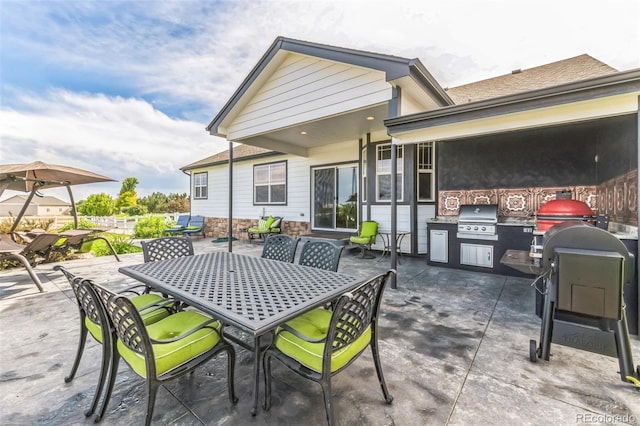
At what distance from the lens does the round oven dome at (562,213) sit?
3182mm

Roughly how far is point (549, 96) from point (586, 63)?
19.4 feet

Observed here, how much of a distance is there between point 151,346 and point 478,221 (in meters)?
5.50

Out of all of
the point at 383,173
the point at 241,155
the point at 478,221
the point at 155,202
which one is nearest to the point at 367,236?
the point at 383,173

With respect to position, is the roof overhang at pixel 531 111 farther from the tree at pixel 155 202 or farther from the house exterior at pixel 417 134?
the tree at pixel 155 202

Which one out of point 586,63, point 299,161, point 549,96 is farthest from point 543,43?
point 299,161

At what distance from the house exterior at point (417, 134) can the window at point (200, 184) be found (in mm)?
3989

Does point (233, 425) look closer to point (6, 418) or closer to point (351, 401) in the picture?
point (351, 401)

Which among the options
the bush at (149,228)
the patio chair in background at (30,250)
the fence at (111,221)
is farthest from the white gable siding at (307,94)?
the fence at (111,221)

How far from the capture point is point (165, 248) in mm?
3271

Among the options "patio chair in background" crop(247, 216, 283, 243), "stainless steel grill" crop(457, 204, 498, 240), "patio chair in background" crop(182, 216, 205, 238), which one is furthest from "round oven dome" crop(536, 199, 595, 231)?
"patio chair in background" crop(182, 216, 205, 238)

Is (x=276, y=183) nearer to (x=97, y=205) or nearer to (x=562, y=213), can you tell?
(x=562, y=213)

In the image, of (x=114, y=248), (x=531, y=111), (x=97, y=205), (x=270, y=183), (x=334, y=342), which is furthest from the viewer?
(x=97, y=205)

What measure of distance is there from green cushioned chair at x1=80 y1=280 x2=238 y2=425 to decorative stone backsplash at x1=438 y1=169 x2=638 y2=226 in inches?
166

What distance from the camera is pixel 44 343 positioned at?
8.64 feet
